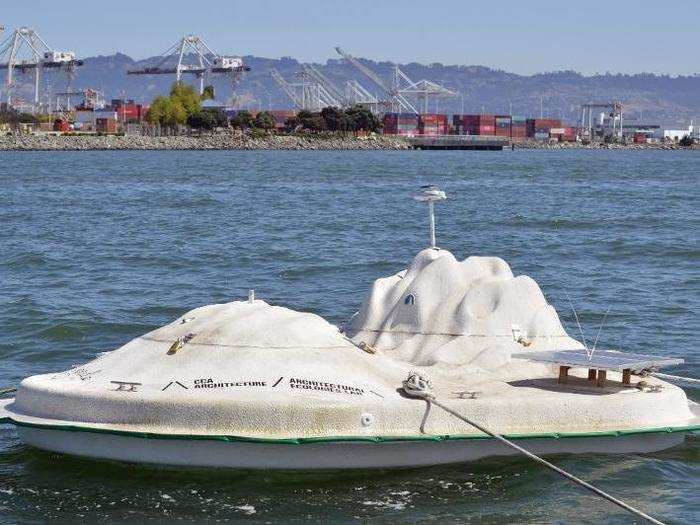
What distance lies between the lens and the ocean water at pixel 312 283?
1047 centimetres

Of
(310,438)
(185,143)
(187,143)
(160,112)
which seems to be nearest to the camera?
(310,438)

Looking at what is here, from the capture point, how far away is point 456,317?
12.7 m

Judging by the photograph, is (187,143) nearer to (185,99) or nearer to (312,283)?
(185,99)

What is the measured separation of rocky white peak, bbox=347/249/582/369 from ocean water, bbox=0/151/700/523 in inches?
63.6

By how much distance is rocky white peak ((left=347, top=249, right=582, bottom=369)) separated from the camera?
12516 mm

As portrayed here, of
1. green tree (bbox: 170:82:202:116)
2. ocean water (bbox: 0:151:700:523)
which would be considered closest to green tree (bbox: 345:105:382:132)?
green tree (bbox: 170:82:202:116)

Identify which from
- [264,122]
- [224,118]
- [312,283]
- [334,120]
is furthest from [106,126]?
[312,283]

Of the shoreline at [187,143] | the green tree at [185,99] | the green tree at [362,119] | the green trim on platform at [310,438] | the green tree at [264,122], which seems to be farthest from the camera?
the green tree at [362,119]

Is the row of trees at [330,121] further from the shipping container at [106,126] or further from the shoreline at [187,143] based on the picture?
the shipping container at [106,126]

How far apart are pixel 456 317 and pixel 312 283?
12.0m

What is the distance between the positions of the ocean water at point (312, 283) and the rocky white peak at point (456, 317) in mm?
1617

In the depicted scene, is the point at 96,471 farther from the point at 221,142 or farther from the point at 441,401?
the point at 221,142

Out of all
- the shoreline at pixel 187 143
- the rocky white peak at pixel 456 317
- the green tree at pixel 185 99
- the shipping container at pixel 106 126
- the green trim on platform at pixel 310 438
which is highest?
the green tree at pixel 185 99

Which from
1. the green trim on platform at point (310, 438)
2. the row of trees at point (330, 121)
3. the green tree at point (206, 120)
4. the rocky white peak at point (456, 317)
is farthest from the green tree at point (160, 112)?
the green trim on platform at point (310, 438)
